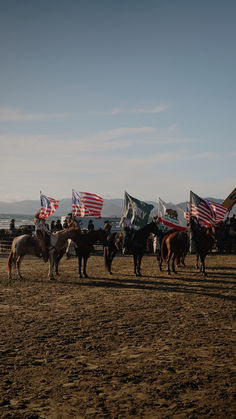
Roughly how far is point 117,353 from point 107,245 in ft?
34.4

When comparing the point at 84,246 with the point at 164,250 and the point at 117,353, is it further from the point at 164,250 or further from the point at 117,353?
the point at 117,353

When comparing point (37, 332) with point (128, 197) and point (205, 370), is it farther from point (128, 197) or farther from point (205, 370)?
point (128, 197)

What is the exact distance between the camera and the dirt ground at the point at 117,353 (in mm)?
4668

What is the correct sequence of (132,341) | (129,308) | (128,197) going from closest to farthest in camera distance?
(132,341) < (129,308) < (128,197)

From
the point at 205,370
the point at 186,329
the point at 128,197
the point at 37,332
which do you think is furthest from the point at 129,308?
the point at 128,197

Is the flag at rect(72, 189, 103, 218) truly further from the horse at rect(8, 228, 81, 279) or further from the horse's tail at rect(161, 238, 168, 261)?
the horse at rect(8, 228, 81, 279)

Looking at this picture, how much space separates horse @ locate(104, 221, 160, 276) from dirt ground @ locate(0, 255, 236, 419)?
11.9ft

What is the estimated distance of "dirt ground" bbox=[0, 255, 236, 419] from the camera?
184 inches

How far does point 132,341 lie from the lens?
7145 millimetres

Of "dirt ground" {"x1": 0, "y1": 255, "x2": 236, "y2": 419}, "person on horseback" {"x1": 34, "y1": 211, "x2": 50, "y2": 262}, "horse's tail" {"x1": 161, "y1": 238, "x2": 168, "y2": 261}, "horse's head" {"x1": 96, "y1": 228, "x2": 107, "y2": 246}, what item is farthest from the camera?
"horse's tail" {"x1": 161, "y1": 238, "x2": 168, "y2": 261}

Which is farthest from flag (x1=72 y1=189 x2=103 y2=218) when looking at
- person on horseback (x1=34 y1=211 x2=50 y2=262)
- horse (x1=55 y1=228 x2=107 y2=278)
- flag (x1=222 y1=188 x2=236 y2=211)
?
flag (x1=222 y1=188 x2=236 y2=211)

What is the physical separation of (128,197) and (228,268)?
7.17 metres

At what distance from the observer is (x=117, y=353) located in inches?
256

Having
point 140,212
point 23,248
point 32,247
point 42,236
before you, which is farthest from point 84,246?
point 140,212
